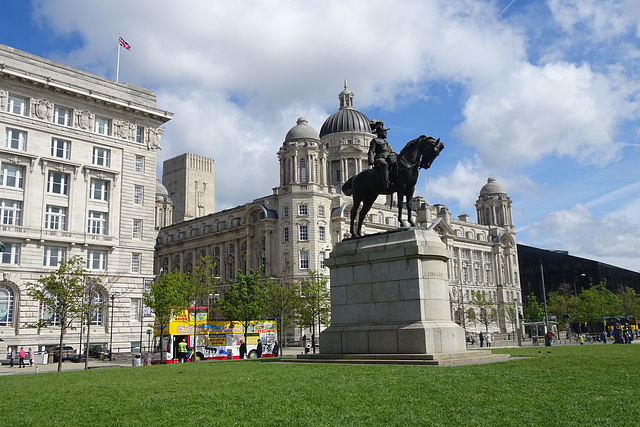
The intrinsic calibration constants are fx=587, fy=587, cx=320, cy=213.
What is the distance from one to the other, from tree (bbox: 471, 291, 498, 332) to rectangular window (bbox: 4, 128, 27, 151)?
238 ft

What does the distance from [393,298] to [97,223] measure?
145ft

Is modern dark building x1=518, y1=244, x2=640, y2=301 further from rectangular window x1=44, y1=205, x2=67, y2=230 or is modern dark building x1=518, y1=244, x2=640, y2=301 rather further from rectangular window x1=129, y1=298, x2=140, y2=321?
rectangular window x1=44, y1=205, x2=67, y2=230

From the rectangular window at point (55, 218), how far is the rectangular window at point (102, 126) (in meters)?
8.62

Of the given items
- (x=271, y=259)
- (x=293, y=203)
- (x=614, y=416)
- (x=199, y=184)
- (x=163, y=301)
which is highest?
(x=199, y=184)

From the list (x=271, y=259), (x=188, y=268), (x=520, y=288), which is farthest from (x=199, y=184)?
(x=520, y=288)

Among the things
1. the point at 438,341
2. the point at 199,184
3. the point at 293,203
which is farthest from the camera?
the point at 199,184

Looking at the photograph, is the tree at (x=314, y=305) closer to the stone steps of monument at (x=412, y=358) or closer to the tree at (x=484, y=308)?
the tree at (x=484, y=308)

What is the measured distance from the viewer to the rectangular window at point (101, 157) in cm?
5759

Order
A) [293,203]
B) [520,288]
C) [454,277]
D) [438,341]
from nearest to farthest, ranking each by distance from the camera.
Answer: [438,341]
[293,203]
[454,277]
[520,288]

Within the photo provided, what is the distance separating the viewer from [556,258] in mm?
137000

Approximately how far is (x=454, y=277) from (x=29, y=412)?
115 metres

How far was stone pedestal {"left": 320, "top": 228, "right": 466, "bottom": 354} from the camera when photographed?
63.1 ft

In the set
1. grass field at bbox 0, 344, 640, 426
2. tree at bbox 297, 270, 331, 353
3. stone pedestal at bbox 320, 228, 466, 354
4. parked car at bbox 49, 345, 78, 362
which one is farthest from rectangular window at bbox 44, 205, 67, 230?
stone pedestal at bbox 320, 228, 466, 354

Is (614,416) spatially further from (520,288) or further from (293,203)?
(520,288)
